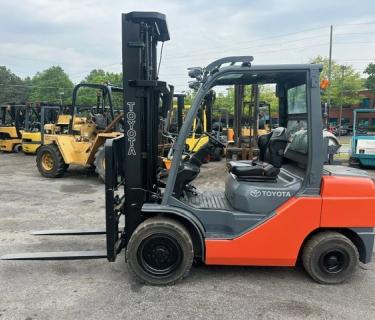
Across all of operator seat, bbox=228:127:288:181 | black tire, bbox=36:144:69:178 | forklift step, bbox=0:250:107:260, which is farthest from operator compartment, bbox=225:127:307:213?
black tire, bbox=36:144:69:178

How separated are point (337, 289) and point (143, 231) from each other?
220cm

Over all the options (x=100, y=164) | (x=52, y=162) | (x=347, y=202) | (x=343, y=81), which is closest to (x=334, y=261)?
(x=347, y=202)

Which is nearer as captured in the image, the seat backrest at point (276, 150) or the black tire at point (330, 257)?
the black tire at point (330, 257)

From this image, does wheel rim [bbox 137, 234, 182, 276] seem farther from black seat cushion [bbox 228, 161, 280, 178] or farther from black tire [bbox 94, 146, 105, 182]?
black tire [bbox 94, 146, 105, 182]

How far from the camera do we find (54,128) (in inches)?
625

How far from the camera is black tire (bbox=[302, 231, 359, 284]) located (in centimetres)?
390

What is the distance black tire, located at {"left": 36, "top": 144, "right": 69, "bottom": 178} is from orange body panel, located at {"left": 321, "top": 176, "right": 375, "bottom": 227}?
8.83 meters

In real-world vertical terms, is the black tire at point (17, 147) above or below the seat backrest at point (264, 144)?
below

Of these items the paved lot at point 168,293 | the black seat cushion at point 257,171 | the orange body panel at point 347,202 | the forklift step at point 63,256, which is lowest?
the paved lot at point 168,293

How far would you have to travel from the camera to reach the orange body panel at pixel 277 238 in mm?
3826

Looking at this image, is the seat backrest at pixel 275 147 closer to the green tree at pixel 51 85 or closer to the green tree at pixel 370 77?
the green tree at pixel 370 77

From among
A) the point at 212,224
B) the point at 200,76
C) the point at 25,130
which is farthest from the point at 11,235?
the point at 25,130

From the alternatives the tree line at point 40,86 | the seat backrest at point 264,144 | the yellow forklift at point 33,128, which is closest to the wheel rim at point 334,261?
the seat backrest at point 264,144

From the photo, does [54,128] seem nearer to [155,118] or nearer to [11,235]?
[11,235]
